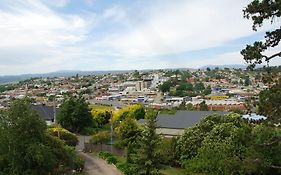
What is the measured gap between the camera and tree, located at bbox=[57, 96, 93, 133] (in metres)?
39.5

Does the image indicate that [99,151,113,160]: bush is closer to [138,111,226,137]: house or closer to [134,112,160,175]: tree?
[134,112,160,175]: tree

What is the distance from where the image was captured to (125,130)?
2903 centimetres

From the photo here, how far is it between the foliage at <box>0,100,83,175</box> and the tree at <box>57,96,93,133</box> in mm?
21733

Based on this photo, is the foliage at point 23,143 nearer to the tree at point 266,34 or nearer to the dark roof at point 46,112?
the tree at point 266,34

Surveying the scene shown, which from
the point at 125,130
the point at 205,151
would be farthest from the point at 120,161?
the point at 205,151

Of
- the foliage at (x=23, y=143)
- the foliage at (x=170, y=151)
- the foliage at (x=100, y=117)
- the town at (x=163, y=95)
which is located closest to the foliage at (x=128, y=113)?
the foliage at (x=100, y=117)

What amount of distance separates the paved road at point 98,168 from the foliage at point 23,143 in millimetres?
6482

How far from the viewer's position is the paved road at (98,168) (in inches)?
933

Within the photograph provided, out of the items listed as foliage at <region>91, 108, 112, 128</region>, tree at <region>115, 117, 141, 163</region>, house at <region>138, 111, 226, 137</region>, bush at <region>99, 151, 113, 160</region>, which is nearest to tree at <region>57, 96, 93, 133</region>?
foliage at <region>91, 108, 112, 128</region>

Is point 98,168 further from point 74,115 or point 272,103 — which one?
point 272,103

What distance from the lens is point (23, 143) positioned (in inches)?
671

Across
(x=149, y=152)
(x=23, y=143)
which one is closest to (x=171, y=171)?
(x=149, y=152)

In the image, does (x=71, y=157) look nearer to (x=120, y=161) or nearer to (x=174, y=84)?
(x=120, y=161)

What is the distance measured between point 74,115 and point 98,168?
15.3m
